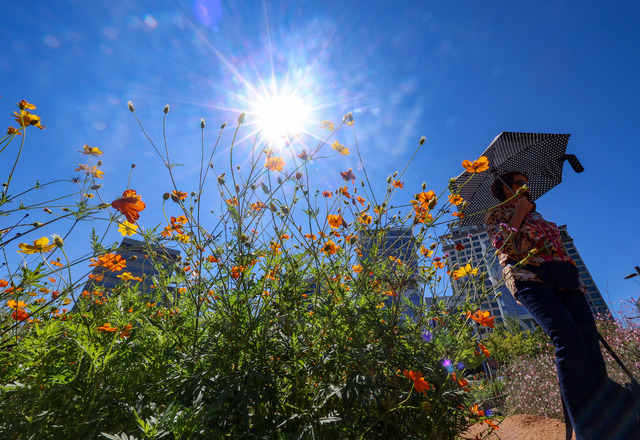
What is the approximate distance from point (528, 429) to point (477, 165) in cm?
285

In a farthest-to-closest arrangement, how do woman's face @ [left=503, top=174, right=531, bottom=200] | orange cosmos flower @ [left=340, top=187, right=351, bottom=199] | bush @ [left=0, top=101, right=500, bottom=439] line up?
woman's face @ [left=503, top=174, right=531, bottom=200]
orange cosmos flower @ [left=340, top=187, right=351, bottom=199]
bush @ [left=0, top=101, right=500, bottom=439]

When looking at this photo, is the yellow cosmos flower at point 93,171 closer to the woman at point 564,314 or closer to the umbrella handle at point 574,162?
the woman at point 564,314

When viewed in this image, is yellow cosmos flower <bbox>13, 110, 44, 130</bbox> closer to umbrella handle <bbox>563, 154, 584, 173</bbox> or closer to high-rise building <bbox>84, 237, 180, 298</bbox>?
high-rise building <bbox>84, 237, 180, 298</bbox>

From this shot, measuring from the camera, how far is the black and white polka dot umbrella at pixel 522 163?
8.23 ft

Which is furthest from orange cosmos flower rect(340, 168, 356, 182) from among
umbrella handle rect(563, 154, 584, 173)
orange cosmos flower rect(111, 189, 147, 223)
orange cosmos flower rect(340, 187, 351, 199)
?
umbrella handle rect(563, 154, 584, 173)

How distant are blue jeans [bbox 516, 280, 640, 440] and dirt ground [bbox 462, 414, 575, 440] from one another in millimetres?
1128

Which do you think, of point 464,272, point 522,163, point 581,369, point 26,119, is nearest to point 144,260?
point 26,119

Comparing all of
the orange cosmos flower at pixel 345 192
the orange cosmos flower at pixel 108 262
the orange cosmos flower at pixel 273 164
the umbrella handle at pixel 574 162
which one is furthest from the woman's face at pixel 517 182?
the orange cosmos flower at pixel 108 262

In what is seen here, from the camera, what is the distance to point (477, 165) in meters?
1.56

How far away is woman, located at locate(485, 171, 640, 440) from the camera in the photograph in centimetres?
139

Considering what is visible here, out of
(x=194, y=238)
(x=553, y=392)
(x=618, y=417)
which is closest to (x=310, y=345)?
(x=194, y=238)

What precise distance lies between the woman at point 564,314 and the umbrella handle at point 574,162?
0.90m

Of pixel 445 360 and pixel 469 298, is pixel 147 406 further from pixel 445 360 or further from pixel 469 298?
pixel 469 298

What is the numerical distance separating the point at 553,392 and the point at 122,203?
529cm
